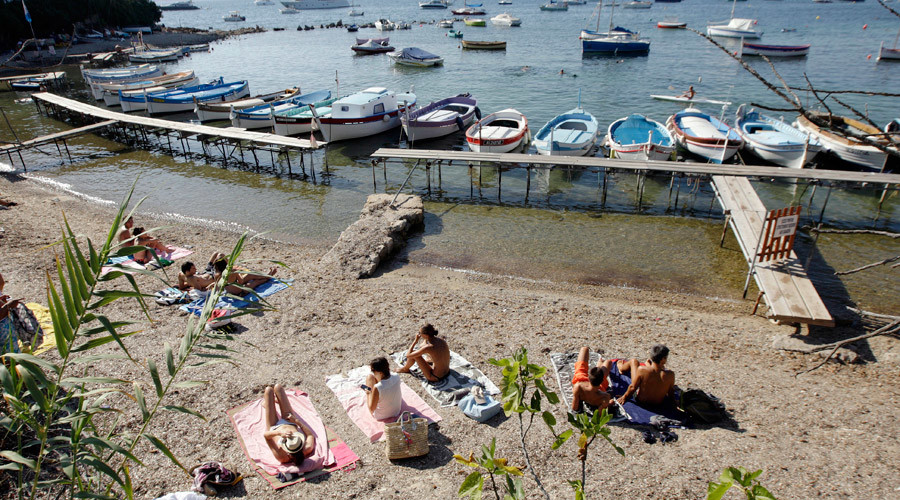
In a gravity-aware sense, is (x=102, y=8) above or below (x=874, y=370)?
above

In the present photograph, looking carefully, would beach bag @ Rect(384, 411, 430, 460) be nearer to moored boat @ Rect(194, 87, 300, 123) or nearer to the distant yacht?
moored boat @ Rect(194, 87, 300, 123)

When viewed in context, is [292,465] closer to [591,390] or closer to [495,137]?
[591,390]

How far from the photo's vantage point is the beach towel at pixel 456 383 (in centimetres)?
818

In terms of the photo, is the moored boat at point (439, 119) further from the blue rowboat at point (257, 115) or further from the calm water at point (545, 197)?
the blue rowboat at point (257, 115)

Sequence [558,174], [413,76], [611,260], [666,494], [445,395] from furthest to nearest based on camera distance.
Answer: [413,76] < [558,174] < [611,260] < [445,395] < [666,494]

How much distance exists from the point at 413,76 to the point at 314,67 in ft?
44.7

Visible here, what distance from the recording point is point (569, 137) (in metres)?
22.5

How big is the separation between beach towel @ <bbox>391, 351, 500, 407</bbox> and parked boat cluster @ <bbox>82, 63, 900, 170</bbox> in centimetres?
1387

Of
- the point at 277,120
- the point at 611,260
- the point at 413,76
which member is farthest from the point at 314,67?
the point at 611,260

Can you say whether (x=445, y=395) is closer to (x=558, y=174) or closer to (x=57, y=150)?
(x=558, y=174)

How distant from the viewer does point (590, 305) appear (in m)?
12.1

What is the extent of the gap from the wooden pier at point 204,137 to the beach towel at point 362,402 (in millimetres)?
13778

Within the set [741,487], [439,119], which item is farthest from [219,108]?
[741,487]

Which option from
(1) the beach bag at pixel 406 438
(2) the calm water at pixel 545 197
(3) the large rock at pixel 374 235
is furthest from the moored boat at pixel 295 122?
(1) the beach bag at pixel 406 438
